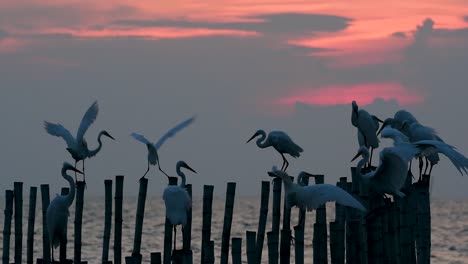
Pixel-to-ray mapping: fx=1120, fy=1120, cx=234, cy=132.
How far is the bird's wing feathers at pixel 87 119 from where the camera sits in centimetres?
2008

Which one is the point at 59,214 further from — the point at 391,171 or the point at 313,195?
the point at 391,171

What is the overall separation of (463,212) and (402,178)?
7786cm

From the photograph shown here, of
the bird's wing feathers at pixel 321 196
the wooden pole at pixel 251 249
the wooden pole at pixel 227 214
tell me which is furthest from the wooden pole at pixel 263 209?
the wooden pole at pixel 251 249

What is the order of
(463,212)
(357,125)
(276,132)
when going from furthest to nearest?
(463,212)
(276,132)
(357,125)

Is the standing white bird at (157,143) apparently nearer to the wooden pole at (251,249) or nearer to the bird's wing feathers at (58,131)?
the bird's wing feathers at (58,131)

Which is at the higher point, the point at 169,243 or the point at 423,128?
the point at 423,128

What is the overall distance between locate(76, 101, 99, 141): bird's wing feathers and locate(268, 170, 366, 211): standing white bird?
15.9ft

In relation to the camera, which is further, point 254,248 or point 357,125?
point 357,125

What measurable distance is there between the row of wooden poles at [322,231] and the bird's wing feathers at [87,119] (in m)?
2.48

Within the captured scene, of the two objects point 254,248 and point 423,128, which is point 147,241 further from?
point 254,248

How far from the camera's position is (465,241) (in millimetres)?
51406

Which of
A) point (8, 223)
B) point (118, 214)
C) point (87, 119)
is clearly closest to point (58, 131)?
point (87, 119)

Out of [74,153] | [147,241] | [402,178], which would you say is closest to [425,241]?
[402,178]

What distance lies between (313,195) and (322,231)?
125cm
